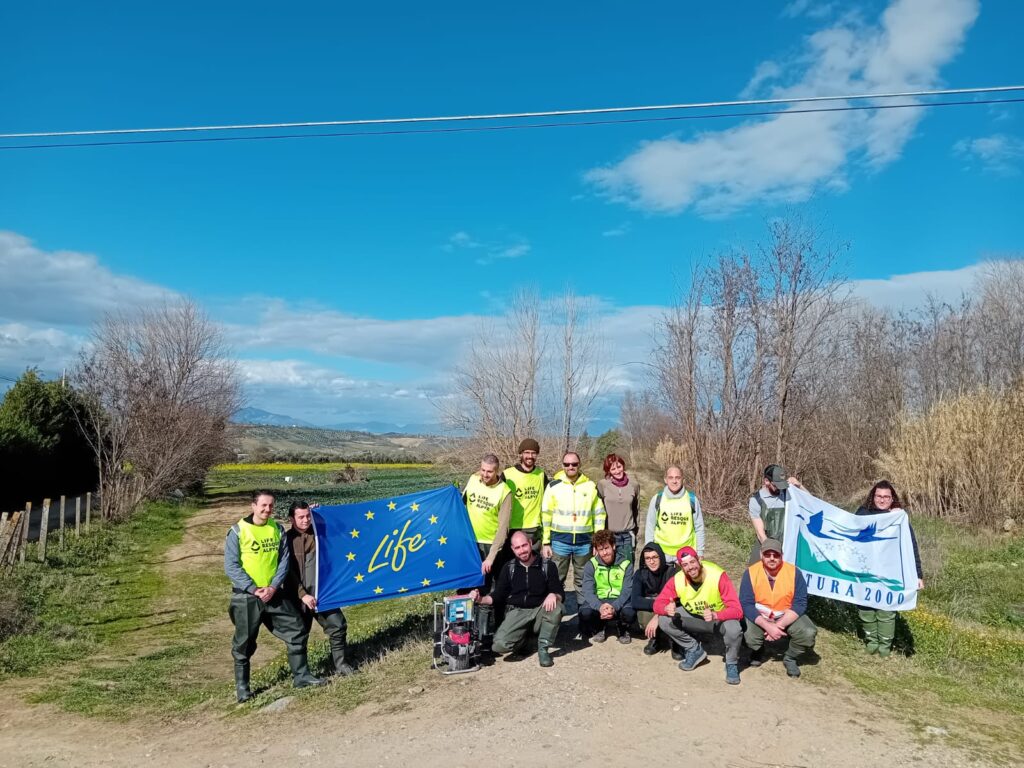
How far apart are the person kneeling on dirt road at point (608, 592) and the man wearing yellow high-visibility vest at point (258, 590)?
2.93 metres

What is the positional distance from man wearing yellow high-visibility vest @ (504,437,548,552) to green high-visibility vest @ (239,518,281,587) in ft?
8.27

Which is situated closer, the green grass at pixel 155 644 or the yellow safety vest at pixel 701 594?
the yellow safety vest at pixel 701 594

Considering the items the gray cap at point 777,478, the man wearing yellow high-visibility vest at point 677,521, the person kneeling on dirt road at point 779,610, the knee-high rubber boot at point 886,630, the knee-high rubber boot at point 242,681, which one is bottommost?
the knee-high rubber boot at point 242,681

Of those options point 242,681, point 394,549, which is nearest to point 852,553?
point 394,549

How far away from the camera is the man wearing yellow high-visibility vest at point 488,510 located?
8142mm

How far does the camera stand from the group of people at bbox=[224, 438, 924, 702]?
7504 millimetres

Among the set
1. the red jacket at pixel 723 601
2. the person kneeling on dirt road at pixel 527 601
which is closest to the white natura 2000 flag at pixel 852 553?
the red jacket at pixel 723 601

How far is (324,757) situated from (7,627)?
26.3 feet

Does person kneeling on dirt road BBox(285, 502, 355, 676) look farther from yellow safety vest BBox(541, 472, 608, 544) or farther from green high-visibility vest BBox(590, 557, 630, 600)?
green high-visibility vest BBox(590, 557, 630, 600)

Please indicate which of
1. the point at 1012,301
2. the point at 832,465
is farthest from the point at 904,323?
the point at 832,465

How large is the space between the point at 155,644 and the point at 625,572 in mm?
7787

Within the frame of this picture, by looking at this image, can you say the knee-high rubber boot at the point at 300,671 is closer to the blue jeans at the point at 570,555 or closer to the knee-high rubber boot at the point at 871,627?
the blue jeans at the point at 570,555

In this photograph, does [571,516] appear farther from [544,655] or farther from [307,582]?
[307,582]

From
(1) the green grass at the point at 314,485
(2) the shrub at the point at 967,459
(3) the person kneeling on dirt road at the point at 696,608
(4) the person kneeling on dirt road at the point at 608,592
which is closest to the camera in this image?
(3) the person kneeling on dirt road at the point at 696,608
